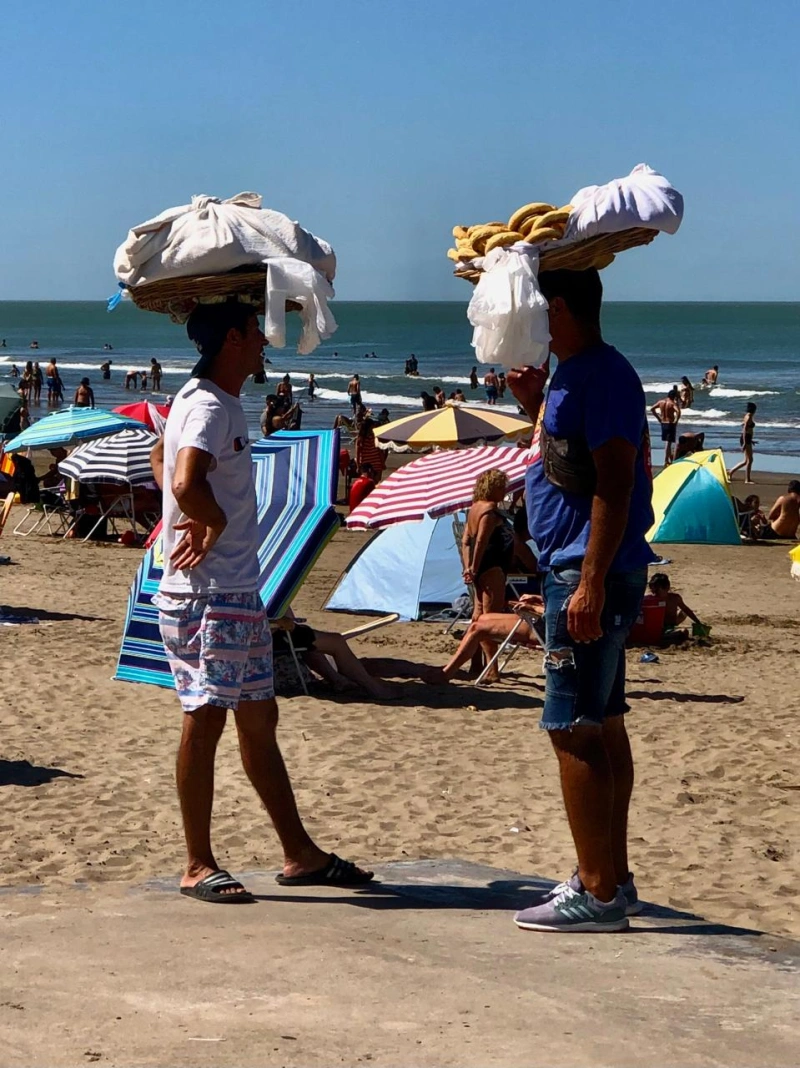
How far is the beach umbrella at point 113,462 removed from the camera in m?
16.0

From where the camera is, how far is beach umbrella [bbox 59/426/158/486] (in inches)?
629

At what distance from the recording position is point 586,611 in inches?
148

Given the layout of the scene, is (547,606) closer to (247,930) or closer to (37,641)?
(247,930)

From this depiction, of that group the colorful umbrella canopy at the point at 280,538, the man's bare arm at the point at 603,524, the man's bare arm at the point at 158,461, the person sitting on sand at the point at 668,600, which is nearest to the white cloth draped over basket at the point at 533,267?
the man's bare arm at the point at 603,524

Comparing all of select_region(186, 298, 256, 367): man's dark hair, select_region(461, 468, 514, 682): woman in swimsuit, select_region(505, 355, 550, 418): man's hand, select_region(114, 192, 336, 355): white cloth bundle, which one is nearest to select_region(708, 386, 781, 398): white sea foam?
select_region(461, 468, 514, 682): woman in swimsuit

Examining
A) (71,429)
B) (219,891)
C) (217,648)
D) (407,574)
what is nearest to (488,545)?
(407,574)

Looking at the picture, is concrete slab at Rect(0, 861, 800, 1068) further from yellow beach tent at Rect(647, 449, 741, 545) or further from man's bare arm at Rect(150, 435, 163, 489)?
yellow beach tent at Rect(647, 449, 741, 545)

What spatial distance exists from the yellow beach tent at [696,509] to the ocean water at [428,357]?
17.7 feet

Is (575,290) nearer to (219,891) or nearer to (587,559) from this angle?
(587,559)

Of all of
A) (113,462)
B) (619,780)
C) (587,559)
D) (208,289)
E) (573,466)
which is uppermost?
(208,289)

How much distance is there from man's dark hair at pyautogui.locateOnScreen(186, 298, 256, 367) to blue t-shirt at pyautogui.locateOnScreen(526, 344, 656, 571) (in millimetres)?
1018

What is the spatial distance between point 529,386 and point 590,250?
1.86 feet

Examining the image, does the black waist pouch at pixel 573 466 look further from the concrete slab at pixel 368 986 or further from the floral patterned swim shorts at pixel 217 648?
the concrete slab at pixel 368 986

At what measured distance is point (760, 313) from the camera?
148 meters
